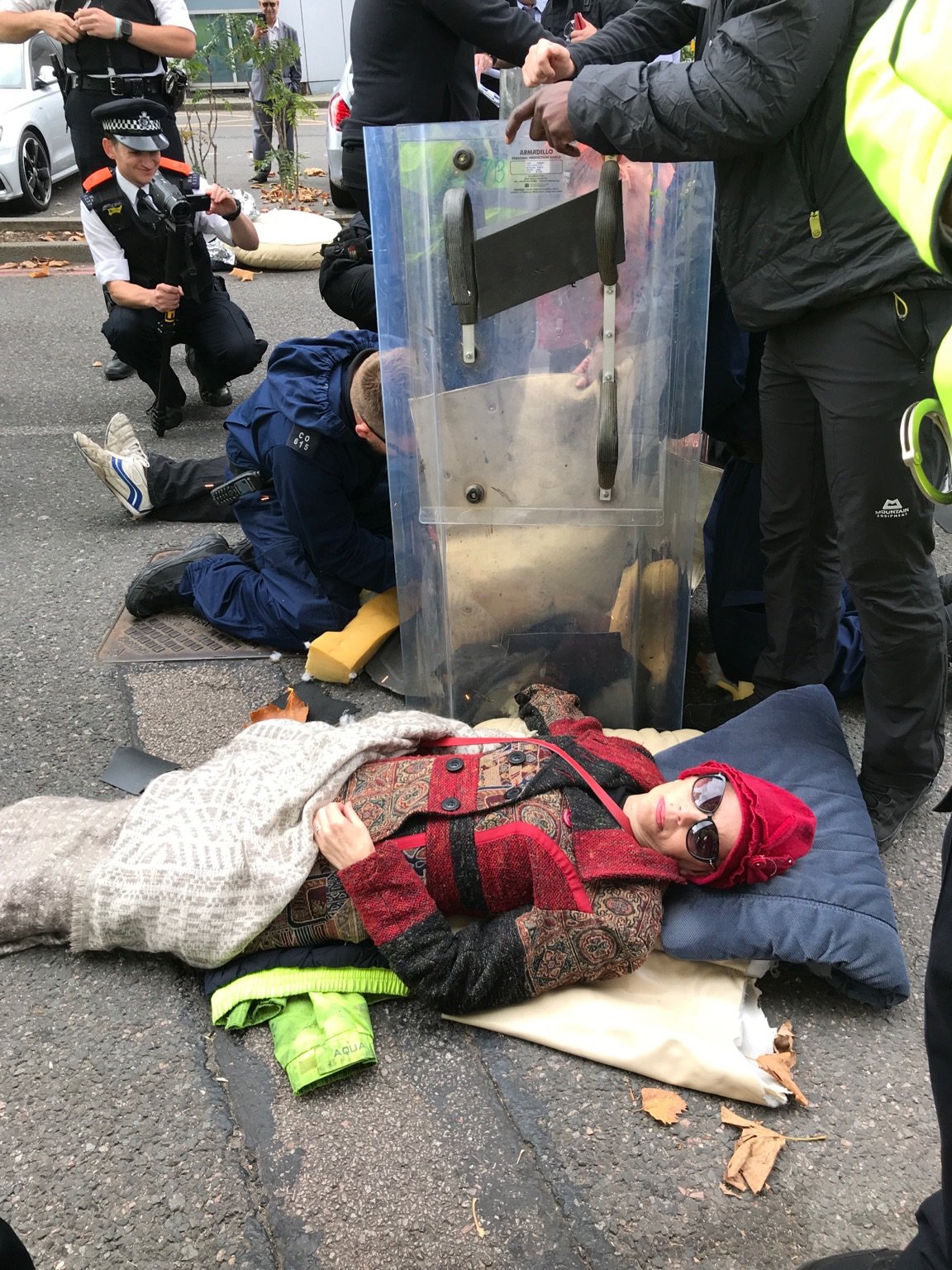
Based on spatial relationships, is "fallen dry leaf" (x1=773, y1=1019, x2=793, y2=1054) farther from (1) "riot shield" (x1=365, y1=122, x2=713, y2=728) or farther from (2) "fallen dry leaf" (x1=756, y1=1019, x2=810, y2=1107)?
(1) "riot shield" (x1=365, y1=122, x2=713, y2=728)

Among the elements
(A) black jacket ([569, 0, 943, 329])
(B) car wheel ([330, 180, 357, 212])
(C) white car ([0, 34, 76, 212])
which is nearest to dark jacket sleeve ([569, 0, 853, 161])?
(A) black jacket ([569, 0, 943, 329])

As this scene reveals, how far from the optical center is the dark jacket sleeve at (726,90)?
204 centimetres

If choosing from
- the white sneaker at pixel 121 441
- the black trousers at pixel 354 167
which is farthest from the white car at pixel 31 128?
the black trousers at pixel 354 167

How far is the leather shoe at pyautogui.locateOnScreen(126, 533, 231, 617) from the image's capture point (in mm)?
3641

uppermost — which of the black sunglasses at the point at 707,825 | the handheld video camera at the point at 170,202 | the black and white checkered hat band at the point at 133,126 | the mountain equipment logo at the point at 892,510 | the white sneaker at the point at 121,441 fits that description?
the black and white checkered hat band at the point at 133,126

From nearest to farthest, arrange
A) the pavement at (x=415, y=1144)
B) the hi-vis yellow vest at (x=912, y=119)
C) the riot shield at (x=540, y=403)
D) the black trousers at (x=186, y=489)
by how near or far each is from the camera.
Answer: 1. the hi-vis yellow vest at (x=912, y=119)
2. the pavement at (x=415, y=1144)
3. the riot shield at (x=540, y=403)
4. the black trousers at (x=186, y=489)

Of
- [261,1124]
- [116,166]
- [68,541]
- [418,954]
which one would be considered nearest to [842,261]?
[418,954]

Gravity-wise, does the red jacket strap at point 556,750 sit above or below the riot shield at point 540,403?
below

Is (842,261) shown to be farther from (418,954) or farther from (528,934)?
(418,954)

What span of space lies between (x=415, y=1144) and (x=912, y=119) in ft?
5.78

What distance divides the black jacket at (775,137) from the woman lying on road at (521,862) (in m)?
1.04

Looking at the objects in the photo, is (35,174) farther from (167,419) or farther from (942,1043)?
(942,1043)

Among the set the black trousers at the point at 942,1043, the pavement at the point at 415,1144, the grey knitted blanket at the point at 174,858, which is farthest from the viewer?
the grey knitted blanket at the point at 174,858

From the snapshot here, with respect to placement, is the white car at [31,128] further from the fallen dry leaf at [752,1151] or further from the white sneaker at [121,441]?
the fallen dry leaf at [752,1151]
